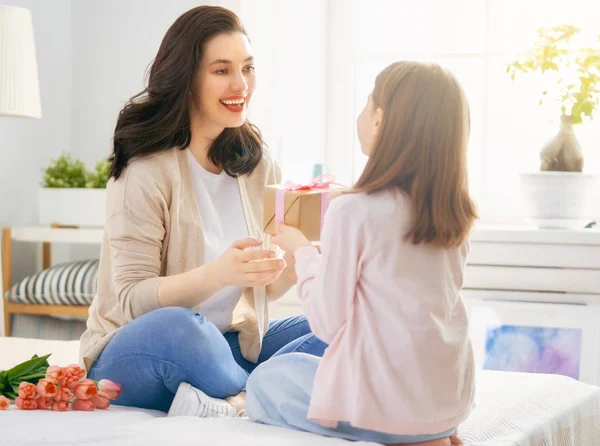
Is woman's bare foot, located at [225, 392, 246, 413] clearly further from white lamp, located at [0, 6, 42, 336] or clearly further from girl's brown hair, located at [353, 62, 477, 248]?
white lamp, located at [0, 6, 42, 336]

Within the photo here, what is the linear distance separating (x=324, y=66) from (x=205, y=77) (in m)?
1.63

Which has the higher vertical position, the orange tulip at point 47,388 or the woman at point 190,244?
the woman at point 190,244

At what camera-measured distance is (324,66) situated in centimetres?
348

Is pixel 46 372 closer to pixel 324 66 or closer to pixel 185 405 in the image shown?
pixel 185 405

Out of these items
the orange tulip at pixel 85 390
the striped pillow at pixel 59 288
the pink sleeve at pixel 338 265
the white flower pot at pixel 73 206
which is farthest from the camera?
the white flower pot at pixel 73 206

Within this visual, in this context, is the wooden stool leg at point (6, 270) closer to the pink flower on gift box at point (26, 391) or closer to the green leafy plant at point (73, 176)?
the green leafy plant at point (73, 176)

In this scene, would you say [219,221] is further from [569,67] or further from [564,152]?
[569,67]

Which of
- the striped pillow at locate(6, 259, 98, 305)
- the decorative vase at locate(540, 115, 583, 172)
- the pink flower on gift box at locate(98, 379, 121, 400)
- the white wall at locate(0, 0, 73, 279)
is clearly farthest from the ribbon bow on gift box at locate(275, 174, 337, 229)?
the white wall at locate(0, 0, 73, 279)

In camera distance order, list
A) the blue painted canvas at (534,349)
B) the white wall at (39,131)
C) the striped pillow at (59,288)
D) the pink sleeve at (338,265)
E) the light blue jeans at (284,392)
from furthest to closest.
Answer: the white wall at (39,131)
the striped pillow at (59,288)
the blue painted canvas at (534,349)
the light blue jeans at (284,392)
the pink sleeve at (338,265)

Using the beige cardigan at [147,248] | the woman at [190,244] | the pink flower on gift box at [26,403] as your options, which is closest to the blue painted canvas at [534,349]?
the woman at [190,244]

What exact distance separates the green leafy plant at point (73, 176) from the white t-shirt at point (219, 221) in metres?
1.46

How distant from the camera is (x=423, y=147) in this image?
55.2 inches

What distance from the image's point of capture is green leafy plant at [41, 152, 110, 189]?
3361 millimetres

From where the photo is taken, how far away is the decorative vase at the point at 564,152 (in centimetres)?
300
